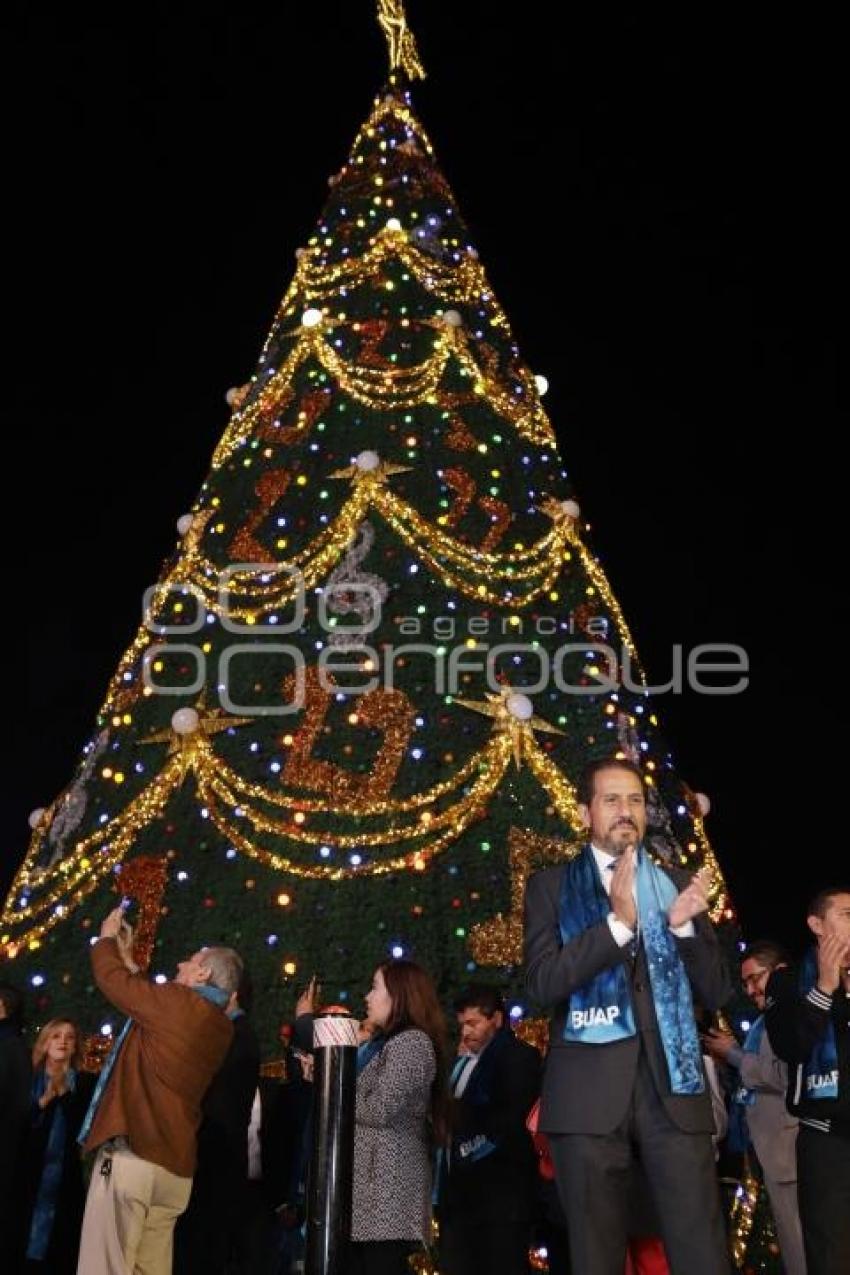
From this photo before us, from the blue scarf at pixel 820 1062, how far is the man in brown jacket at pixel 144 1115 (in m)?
1.79

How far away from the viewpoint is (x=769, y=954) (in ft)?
18.5

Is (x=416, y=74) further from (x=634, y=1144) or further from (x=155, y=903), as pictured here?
(x=634, y=1144)

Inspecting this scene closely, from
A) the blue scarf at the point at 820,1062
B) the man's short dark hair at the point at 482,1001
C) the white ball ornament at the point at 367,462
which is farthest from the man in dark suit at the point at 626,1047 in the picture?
the white ball ornament at the point at 367,462

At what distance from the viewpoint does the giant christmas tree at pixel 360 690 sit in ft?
20.3

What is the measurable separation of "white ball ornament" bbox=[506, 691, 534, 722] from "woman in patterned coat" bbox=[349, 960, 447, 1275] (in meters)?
2.37

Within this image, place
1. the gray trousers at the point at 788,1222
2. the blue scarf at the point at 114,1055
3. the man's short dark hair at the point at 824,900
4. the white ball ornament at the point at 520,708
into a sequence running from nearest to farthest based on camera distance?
the blue scarf at the point at 114,1055
the man's short dark hair at the point at 824,900
the gray trousers at the point at 788,1222
the white ball ornament at the point at 520,708

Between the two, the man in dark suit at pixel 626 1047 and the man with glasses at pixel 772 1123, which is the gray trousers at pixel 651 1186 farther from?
the man with glasses at pixel 772 1123

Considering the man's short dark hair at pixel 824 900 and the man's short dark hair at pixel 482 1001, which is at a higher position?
the man's short dark hair at pixel 824 900

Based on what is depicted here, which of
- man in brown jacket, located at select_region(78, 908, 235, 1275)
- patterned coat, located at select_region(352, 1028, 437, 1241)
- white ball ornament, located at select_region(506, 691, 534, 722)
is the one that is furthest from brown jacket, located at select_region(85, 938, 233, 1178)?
white ball ornament, located at select_region(506, 691, 534, 722)

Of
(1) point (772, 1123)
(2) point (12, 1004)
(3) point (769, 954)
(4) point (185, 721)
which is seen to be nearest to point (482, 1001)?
(1) point (772, 1123)

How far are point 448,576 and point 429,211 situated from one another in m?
2.79

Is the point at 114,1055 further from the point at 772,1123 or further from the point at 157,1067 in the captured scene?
the point at 772,1123

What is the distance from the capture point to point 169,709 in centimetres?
696

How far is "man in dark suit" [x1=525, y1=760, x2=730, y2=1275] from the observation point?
9.71ft
